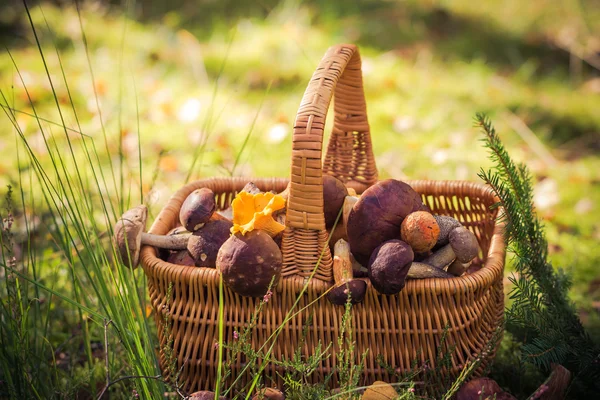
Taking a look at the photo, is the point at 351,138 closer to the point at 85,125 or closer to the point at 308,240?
the point at 308,240

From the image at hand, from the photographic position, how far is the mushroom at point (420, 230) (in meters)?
1.40

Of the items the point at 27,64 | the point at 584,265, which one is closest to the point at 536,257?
the point at 584,265

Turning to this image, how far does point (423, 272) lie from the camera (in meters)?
1.43

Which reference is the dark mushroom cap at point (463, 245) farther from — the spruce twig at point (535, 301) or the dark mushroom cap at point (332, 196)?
the dark mushroom cap at point (332, 196)

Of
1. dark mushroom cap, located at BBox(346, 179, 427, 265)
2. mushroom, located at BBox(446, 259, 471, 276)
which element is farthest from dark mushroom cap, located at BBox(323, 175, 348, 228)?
mushroom, located at BBox(446, 259, 471, 276)

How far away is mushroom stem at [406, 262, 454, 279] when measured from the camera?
4.68 ft

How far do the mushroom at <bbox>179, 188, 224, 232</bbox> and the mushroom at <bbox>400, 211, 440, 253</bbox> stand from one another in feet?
1.60

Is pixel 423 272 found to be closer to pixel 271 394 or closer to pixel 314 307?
pixel 314 307

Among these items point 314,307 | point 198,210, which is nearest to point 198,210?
point 198,210

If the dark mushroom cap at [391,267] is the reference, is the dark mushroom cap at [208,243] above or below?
above

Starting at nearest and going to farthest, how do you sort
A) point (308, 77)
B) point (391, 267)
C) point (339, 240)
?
point (391, 267) < point (339, 240) < point (308, 77)

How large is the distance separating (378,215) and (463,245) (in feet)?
0.74

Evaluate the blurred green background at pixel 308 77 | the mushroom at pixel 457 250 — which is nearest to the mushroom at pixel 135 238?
the mushroom at pixel 457 250

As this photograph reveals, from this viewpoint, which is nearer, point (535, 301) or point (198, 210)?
point (535, 301)
